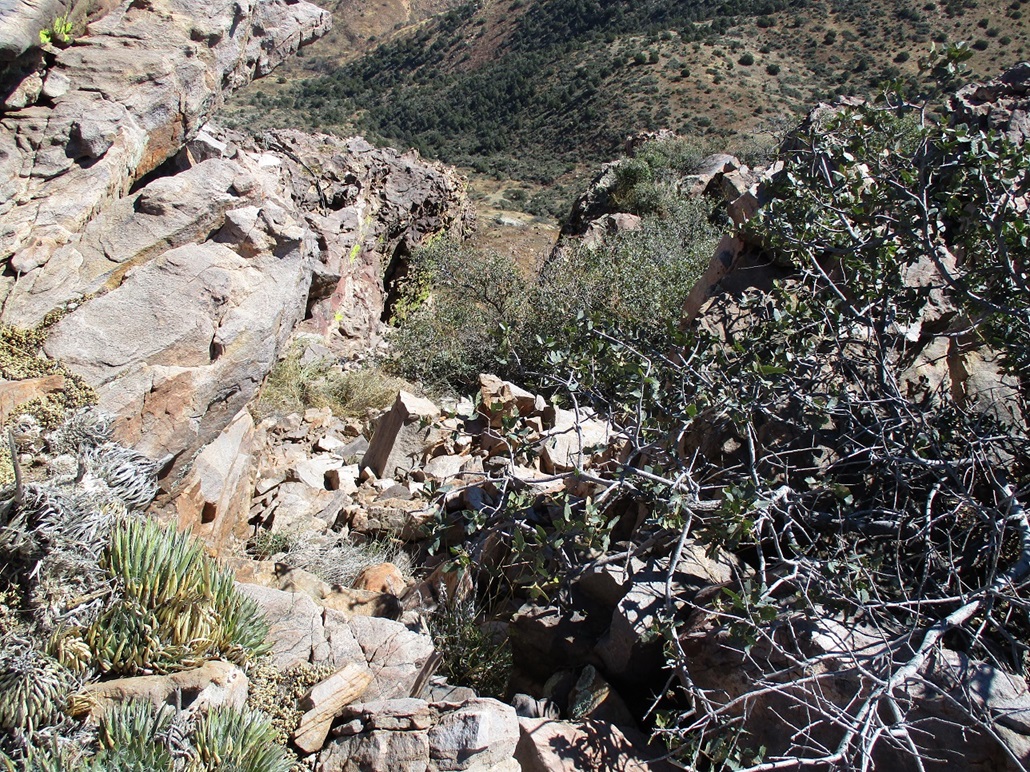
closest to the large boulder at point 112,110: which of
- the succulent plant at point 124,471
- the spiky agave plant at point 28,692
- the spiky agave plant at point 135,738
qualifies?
the succulent plant at point 124,471

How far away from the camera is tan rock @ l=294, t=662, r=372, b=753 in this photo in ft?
9.32

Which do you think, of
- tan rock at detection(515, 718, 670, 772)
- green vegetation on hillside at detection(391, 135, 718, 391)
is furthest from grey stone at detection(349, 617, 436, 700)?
green vegetation on hillside at detection(391, 135, 718, 391)

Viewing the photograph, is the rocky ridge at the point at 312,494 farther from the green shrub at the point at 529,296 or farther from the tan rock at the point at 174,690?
the green shrub at the point at 529,296

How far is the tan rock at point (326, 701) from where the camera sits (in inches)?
112

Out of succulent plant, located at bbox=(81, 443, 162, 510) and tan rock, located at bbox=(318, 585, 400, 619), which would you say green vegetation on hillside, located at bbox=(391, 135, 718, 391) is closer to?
tan rock, located at bbox=(318, 585, 400, 619)

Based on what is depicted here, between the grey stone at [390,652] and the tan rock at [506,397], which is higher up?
the grey stone at [390,652]

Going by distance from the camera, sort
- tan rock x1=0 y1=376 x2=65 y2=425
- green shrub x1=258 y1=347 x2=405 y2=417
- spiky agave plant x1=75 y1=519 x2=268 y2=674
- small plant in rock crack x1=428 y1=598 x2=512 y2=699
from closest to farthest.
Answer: spiky agave plant x1=75 y1=519 x2=268 y2=674
tan rock x1=0 y1=376 x2=65 y2=425
small plant in rock crack x1=428 y1=598 x2=512 y2=699
green shrub x1=258 y1=347 x2=405 y2=417

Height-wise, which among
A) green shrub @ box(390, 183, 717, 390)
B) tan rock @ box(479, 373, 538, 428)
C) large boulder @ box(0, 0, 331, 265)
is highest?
large boulder @ box(0, 0, 331, 265)

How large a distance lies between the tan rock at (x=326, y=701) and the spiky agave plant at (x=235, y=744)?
166mm

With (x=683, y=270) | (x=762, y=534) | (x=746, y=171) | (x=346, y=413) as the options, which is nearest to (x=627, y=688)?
(x=762, y=534)

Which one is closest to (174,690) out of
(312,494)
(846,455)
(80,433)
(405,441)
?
(80,433)

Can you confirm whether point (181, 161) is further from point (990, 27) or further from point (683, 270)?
point (990, 27)

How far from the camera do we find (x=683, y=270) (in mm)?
9523

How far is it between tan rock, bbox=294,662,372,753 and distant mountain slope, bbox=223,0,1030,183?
29.0 m
